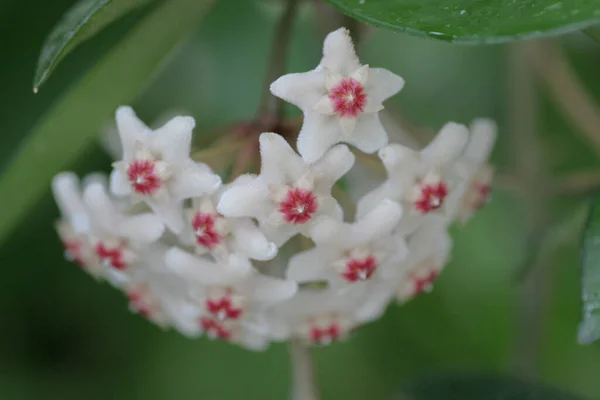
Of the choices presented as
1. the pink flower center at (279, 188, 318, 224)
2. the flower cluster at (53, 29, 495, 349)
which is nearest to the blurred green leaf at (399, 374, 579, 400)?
the flower cluster at (53, 29, 495, 349)

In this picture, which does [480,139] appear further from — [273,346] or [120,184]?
[273,346]

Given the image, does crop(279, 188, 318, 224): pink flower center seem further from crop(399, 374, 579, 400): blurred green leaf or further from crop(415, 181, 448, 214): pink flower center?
crop(399, 374, 579, 400): blurred green leaf

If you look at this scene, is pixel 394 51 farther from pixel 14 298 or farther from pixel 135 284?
pixel 135 284

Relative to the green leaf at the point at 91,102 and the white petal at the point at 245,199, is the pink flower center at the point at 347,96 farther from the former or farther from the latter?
the green leaf at the point at 91,102

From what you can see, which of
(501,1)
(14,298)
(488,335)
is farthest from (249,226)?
Answer: (488,335)

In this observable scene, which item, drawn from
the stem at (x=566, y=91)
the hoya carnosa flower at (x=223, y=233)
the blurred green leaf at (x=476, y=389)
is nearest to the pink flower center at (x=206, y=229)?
the hoya carnosa flower at (x=223, y=233)
